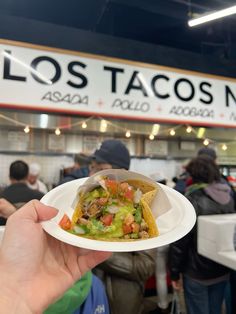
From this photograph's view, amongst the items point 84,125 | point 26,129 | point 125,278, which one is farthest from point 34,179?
point 125,278

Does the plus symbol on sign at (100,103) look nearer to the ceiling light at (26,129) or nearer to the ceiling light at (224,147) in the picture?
the ceiling light at (26,129)

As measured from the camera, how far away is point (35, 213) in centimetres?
89

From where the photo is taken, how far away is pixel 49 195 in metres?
1.00

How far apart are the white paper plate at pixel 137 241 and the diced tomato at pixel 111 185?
11cm

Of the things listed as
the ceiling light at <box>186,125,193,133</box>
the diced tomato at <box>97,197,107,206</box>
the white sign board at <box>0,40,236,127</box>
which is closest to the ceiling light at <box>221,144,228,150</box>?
the white sign board at <box>0,40,236,127</box>

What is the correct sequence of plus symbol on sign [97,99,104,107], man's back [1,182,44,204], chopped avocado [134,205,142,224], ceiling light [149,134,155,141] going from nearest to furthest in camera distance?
chopped avocado [134,205,142,224], man's back [1,182,44,204], plus symbol on sign [97,99,104,107], ceiling light [149,134,155,141]

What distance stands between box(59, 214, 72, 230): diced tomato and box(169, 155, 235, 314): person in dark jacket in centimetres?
149

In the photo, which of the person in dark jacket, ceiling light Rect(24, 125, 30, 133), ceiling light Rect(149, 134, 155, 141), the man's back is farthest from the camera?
ceiling light Rect(149, 134, 155, 141)

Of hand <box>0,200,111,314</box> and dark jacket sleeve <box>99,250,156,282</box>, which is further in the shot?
dark jacket sleeve <box>99,250,156,282</box>

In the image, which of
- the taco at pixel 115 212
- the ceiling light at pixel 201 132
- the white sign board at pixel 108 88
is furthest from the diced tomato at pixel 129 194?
the ceiling light at pixel 201 132

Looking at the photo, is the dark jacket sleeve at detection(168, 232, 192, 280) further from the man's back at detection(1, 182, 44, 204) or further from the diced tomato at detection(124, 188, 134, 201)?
the diced tomato at detection(124, 188, 134, 201)

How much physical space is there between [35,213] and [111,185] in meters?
0.28

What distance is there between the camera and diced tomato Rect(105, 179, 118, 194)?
3.38ft

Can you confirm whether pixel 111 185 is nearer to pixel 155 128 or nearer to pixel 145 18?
pixel 155 128
